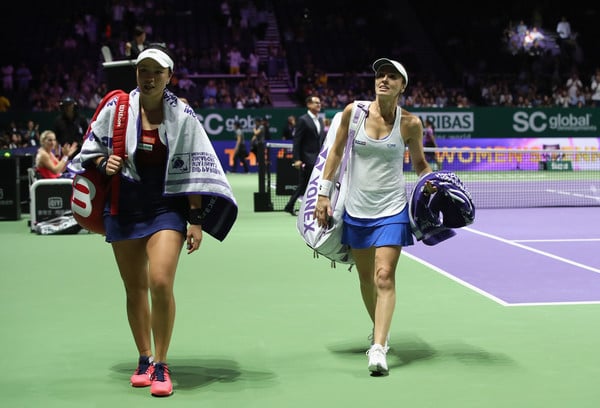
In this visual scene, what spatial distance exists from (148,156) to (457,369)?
2.48 m

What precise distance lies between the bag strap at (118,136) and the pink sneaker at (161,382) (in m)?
0.99

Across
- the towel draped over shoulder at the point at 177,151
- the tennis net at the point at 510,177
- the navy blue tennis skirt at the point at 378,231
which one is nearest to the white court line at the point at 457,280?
the navy blue tennis skirt at the point at 378,231

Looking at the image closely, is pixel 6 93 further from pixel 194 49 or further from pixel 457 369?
pixel 457 369

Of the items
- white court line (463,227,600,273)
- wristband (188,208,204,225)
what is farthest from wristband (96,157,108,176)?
white court line (463,227,600,273)

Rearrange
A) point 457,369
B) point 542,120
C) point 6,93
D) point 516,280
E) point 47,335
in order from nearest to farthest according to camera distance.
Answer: point 457,369 → point 47,335 → point 516,280 → point 6,93 → point 542,120

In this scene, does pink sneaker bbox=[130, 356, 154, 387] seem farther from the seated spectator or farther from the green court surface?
the seated spectator

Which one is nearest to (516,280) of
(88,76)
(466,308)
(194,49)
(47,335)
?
(466,308)

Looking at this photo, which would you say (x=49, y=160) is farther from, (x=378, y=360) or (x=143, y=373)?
(x=378, y=360)

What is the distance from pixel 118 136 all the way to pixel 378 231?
190 centimetres

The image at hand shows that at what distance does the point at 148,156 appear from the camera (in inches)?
237

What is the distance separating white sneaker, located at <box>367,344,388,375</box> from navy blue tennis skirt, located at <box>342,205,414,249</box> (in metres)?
0.73

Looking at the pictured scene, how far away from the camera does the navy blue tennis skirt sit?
6.68 meters

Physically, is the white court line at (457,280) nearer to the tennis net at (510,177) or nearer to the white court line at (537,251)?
the white court line at (537,251)

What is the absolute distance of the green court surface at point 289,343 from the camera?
5930 millimetres
